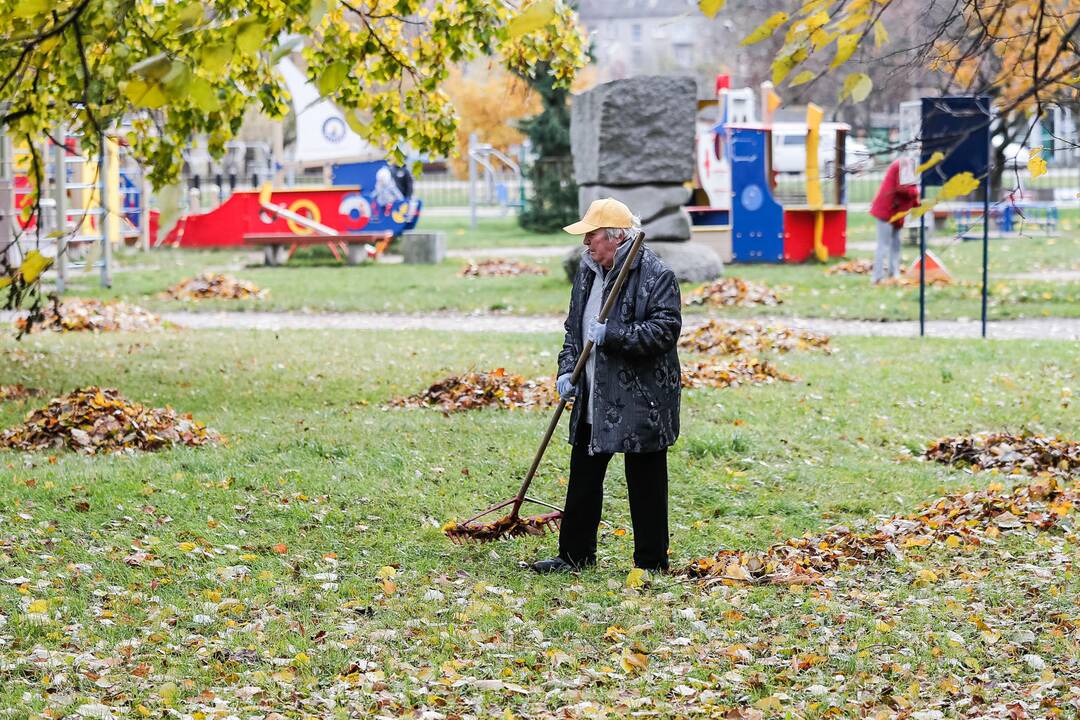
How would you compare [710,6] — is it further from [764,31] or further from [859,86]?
[859,86]

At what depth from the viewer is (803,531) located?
7227mm

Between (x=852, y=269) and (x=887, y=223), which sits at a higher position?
(x=887, y=223)

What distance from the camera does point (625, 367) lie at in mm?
5980

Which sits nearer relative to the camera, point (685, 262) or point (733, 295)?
point (733, 295)

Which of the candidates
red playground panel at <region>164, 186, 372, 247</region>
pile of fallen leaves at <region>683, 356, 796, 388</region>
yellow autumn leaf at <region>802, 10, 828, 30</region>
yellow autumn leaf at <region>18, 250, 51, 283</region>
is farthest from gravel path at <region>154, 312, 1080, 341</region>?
yellow autumn leaf at <region>18, 250, 51, 283</region>

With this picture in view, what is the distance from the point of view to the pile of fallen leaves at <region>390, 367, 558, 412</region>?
10.3 m

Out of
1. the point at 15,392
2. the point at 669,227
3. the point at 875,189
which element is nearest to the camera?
the point at 15,392

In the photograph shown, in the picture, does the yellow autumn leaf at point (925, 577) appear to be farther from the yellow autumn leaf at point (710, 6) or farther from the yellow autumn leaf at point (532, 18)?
the yellow autumn leaf at point (532, 18)

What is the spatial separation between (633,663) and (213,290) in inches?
559

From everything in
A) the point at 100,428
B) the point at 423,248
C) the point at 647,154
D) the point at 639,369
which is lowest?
the point at 100,428

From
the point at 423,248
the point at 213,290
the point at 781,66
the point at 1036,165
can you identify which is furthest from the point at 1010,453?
the point at 423,248

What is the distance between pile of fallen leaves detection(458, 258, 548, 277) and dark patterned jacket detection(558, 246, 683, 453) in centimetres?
1471

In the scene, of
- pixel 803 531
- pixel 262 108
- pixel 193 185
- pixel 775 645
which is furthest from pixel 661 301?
pixel 193 185

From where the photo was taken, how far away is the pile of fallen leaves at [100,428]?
8.91 m
